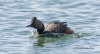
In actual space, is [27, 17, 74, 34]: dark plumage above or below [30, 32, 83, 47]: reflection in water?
above

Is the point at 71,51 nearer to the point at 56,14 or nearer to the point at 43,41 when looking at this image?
the point at 43,41

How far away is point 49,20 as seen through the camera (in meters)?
18.0

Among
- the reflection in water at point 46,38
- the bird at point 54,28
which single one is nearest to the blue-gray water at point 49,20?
the reflection in water at point 46,38

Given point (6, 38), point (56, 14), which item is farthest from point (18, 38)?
point (56, 14)

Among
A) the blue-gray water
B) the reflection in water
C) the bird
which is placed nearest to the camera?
the blue-gray water

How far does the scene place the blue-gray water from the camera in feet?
45.3

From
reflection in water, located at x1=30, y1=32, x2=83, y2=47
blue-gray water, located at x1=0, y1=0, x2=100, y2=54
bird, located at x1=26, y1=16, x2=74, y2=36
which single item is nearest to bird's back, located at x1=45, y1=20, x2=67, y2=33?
bird, located at x1=26, y1=16, x2=74, y2=36

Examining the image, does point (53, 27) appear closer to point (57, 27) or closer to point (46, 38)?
point (57, 27)

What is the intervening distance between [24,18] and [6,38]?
3.23 m

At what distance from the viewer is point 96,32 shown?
15.7 m

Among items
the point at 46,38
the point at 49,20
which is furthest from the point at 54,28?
the point at 49,20

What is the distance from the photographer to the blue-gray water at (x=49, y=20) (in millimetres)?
13797

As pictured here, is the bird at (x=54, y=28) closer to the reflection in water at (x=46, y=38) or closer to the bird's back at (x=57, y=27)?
the bird's back at (x=57, y=27)

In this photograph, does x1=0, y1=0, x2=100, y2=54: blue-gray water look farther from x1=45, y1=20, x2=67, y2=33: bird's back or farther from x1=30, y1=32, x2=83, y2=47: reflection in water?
x1=45, y1=20, x2=67, y2=33: bird's back
